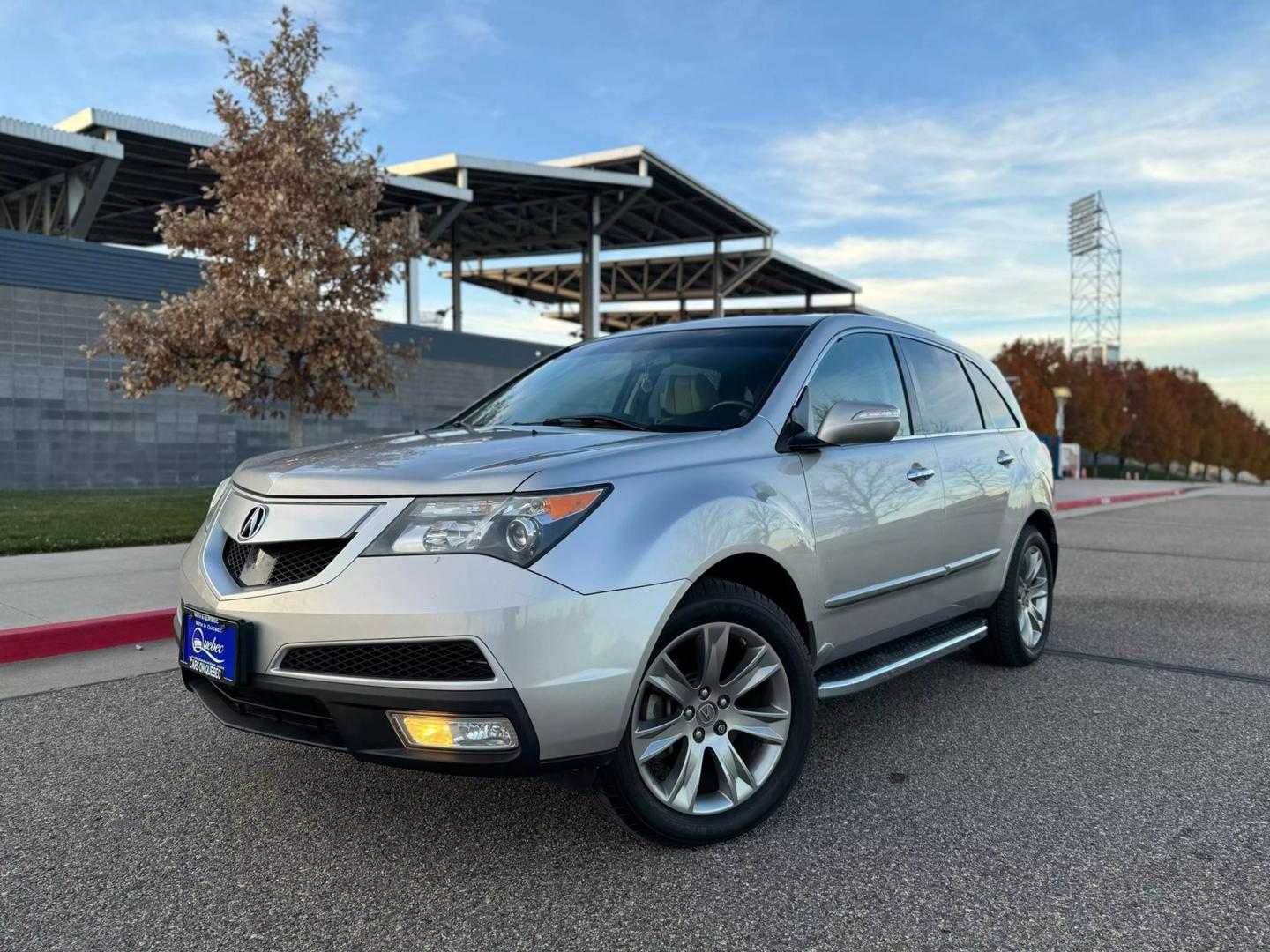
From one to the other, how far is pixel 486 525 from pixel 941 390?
115 inches

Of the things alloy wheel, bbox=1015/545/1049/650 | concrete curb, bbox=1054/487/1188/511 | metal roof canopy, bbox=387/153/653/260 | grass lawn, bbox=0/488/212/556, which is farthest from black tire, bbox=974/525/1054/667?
metal roof canopy, bbox=387/153/653/260

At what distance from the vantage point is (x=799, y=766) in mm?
3238

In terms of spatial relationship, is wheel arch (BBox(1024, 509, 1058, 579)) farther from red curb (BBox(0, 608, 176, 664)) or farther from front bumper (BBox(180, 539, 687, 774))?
red curb (BBox(0, 608, 176, 664))

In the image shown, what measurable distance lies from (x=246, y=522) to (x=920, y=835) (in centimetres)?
232

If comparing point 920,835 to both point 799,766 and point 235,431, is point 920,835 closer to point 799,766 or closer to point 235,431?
point 799,766

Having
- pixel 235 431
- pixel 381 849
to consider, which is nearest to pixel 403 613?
pixel 381 849

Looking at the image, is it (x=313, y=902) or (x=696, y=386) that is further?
(x=696, y=386)

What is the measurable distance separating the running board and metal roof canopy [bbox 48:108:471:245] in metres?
15.7

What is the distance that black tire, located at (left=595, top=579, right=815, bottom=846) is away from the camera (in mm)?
2801

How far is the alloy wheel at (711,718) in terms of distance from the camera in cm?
290

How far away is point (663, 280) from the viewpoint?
1909 inches

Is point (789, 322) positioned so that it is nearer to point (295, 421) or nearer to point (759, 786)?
point (759, 786)

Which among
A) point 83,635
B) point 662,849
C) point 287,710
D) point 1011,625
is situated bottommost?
point 662,849

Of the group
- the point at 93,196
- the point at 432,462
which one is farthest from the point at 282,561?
the point at 93,196
